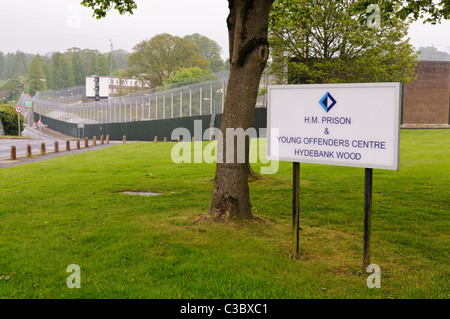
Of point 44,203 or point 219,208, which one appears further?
point 44,203

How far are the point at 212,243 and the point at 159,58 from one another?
84728 mm

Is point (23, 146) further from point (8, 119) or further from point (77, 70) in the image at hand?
point (77, 70)

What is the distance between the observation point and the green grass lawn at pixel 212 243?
4922 millimetres

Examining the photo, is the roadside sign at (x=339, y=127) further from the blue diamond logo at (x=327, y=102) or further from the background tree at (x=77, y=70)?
the background tree at (x=77, y=70)

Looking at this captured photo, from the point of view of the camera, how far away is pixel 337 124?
551cm

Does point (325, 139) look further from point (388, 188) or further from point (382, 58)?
point (382, 58)

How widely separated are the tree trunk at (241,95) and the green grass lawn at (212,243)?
45cm

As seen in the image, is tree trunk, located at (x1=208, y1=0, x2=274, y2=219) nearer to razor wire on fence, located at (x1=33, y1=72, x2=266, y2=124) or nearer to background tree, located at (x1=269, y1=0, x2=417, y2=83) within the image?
background tree, located at (x1=269, y1=0, x2=417, y2=83)

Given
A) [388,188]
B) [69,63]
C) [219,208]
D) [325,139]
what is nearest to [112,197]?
[219,208]

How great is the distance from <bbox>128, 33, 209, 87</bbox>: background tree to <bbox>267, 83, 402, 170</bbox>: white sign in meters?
83.3

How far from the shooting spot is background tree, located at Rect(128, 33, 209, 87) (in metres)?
87.8

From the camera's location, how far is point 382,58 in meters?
32.8

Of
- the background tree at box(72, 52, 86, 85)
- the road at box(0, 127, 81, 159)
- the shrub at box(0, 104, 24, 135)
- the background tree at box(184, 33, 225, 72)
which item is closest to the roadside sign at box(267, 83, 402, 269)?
the road at box(0, 127, 81, 159)
